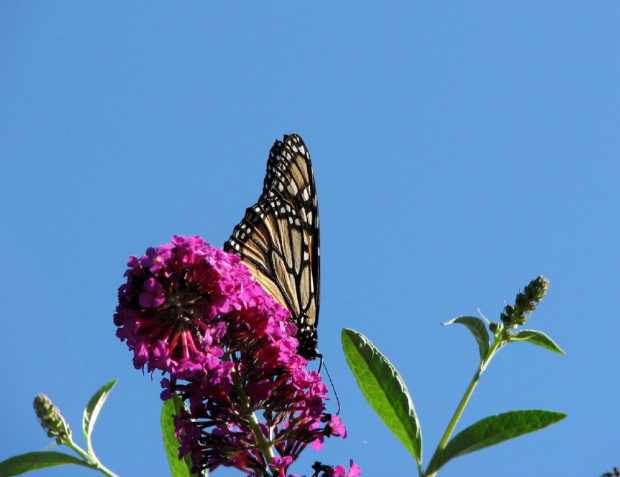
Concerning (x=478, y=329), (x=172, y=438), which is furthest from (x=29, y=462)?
(x=478, y=329)

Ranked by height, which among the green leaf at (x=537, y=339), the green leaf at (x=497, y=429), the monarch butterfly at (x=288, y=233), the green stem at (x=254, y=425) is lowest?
the green leaf at (x=497, y=429)

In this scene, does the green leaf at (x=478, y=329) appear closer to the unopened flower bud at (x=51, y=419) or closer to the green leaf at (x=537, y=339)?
the green leaf at (x=537, y=339)

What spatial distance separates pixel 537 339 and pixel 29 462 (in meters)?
1.50

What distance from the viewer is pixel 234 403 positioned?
1884mm

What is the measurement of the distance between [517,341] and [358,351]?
0.48m

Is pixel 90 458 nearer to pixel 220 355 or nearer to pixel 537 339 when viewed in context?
pixel 220 355

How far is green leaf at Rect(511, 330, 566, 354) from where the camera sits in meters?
1.93

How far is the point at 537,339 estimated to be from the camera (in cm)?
198

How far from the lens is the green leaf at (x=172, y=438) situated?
2006 millimetres

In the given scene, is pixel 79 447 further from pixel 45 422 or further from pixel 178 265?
pixel 178 265

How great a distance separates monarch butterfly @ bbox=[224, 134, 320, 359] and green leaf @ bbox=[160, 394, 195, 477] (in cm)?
84

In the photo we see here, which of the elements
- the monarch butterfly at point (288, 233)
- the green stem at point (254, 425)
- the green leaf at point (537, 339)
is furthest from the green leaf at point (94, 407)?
the green leaf at point (537, 339)

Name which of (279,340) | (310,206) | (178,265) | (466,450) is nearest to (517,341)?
(466,450)

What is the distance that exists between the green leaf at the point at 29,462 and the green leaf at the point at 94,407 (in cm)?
10
